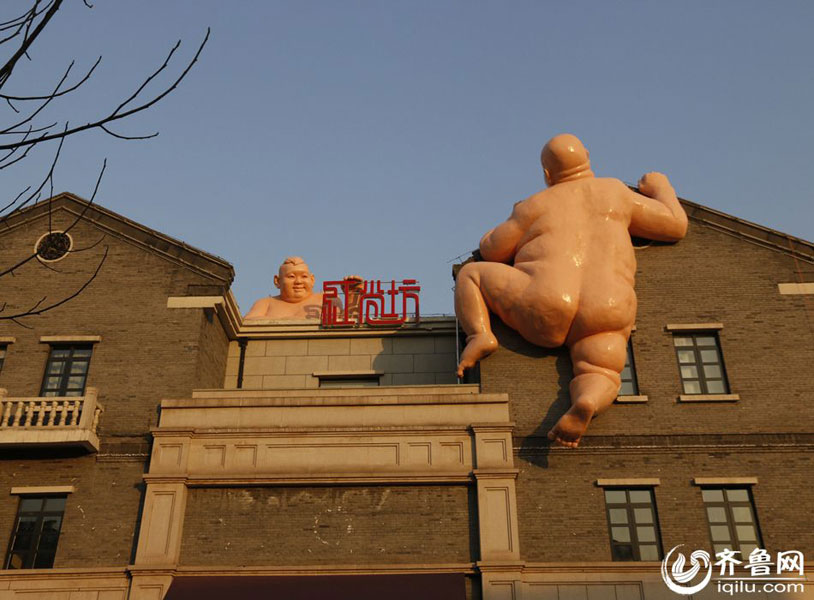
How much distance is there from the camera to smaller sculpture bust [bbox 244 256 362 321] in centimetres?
2297

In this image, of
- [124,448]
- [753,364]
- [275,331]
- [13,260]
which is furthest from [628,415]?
[13,260]

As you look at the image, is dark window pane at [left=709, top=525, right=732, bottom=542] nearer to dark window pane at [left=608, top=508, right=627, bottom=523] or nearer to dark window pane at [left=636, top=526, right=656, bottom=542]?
dark window pane at [left=636, top=526, right=656, bottom=542]

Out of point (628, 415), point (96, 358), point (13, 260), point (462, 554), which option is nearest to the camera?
point (462, 554)

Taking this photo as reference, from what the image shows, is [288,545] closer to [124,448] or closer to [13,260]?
[124,448]

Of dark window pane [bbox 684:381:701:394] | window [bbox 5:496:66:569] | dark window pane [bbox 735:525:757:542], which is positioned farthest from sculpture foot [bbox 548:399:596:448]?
window [bbox 5:496:66:569]

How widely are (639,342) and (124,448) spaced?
11273 mm

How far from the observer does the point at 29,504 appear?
17.3 metres

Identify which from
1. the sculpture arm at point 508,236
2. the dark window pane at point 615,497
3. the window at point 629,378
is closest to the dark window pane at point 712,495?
the dark window pane at point 615,497

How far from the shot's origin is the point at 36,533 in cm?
1691

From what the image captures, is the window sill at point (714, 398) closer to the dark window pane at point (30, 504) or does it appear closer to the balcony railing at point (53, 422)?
the balcony railing at point (53, 422)

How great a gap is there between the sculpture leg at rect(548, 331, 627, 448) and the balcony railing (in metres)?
9.48

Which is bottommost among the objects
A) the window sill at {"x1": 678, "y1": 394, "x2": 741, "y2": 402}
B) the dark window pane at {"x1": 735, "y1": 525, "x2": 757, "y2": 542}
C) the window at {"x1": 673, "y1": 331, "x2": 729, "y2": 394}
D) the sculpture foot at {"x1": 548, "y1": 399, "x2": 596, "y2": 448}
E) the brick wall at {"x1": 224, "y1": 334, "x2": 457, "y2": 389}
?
the dark window pane at {"x1": 735, "y1": 525, "x2": 757, "y2": 542}

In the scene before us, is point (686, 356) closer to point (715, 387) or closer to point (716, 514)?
point (715, 387)

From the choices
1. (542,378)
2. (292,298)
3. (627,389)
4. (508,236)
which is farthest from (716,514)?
(292,298)
